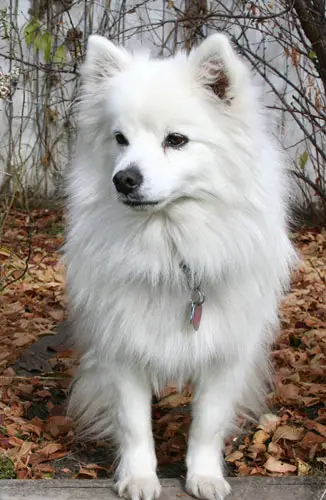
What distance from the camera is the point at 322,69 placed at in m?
3.96

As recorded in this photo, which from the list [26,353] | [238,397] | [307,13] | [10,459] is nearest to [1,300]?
[26,353]

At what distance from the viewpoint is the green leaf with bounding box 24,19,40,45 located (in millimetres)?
5846

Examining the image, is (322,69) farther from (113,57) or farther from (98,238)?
(98,238)

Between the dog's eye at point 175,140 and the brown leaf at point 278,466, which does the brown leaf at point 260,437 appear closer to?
the brown leaf at point 278,466

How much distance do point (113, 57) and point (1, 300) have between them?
7.38ft

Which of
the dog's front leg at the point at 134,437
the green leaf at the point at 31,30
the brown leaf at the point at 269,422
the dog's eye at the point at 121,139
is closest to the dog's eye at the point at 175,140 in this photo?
the dog's eye at the point at 121,139

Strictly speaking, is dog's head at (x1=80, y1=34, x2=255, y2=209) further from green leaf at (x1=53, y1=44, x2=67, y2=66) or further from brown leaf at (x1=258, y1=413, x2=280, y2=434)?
green leaf at (x1=53, y1=44, x2=67, y2=66)

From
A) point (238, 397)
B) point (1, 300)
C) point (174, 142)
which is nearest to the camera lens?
point (174, 142)

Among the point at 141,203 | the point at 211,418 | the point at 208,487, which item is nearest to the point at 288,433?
the point at 211,418

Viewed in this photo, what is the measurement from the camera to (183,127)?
2.32 meters

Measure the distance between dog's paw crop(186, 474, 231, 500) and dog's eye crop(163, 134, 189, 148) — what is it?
112 cm

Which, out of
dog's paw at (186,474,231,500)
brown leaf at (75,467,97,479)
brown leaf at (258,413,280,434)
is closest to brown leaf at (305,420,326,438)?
brown leaf at (258,413,280,434)

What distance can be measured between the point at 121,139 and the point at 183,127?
9.3 inches

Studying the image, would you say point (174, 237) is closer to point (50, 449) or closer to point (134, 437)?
point (134, 437)
